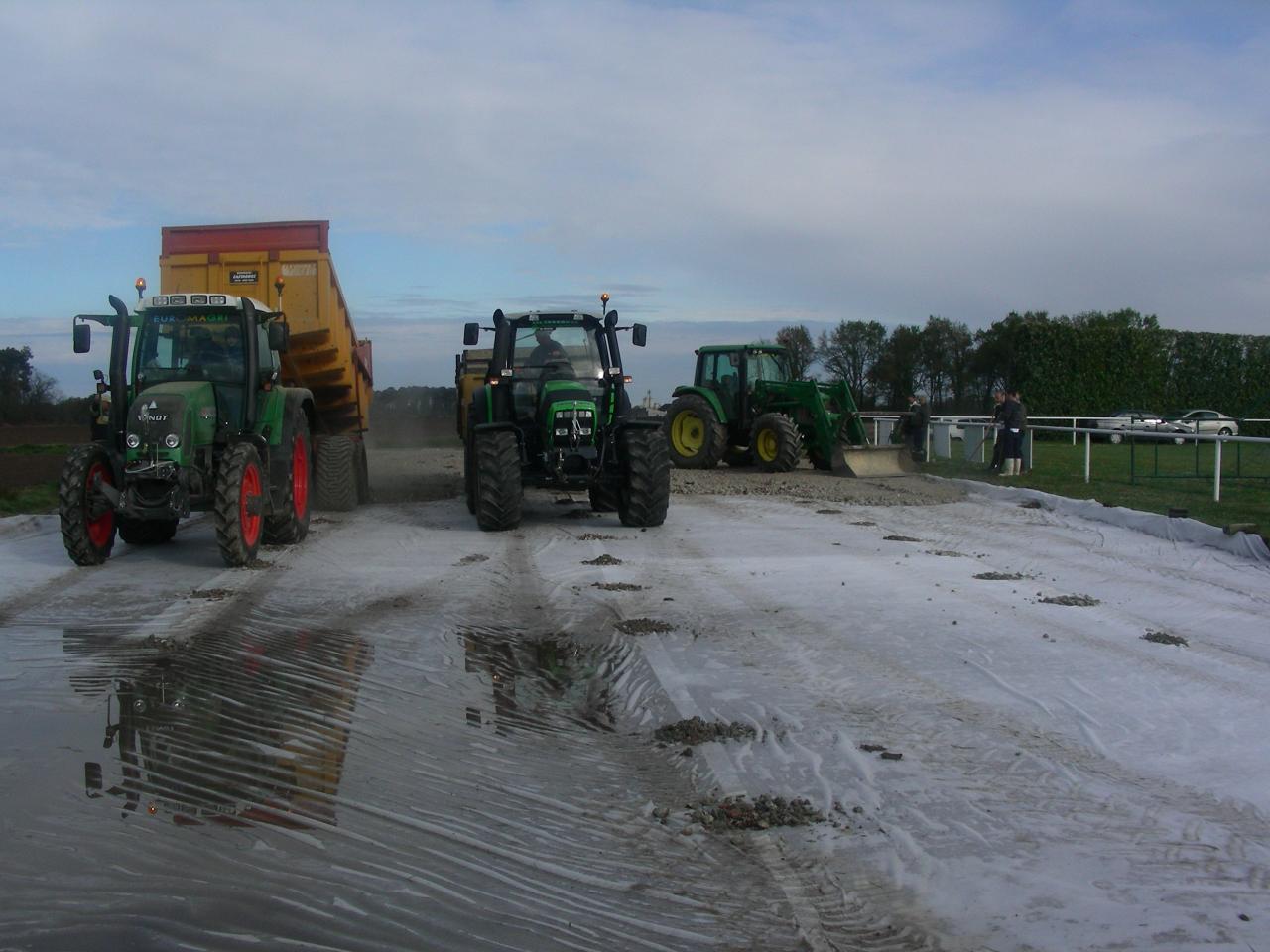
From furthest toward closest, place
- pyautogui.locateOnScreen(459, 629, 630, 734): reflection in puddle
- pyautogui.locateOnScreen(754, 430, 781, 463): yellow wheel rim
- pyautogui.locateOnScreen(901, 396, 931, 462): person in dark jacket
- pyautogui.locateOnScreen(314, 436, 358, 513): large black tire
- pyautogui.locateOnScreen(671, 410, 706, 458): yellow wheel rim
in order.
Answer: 1. pyautogui.locateOnScreen(901, 396, 931, 462): person in dark jacket
2. pyautogui.locateOnScreen(671, 410, 706, 458): yellow wheel rim
3. pyautogui.locateOnScreen(754, 430, 781, 463): yellow wheel rim
4. pyautogui.locateOnScreen(314, 436, 358, 513): large black tire
5. pyautogui.locateOnScreen(459, 629, 630, 734): reflection in puddle

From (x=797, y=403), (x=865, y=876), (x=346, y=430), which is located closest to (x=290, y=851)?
(x=865, y=876)

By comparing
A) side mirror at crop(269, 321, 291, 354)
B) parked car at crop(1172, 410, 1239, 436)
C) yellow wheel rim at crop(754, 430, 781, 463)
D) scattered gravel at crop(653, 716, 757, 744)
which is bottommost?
scattered gravel at crop(653, 716, 757, 744)

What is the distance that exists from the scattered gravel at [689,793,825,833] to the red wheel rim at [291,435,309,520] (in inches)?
303

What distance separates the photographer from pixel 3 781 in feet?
15.0

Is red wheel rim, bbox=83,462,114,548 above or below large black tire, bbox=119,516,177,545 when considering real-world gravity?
above

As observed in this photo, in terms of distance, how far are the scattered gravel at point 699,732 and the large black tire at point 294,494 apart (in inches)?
255

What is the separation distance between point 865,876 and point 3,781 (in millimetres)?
3298

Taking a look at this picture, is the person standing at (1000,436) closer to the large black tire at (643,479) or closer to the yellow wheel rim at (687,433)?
the yellow wheel rim at (687,433)

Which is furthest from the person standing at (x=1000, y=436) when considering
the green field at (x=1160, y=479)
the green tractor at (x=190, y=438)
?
the green tractor at (x=190, y=438)

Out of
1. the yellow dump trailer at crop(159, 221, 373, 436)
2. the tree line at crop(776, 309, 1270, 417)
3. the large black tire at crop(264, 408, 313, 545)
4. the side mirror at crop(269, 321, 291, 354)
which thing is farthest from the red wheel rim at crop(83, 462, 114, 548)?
the tree line at crop(776, 309, 1270, 417)

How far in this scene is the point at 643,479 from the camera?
39.8 ft

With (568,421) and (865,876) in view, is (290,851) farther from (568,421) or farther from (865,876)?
(568,421)

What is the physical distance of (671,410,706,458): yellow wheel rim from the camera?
66.4 ft

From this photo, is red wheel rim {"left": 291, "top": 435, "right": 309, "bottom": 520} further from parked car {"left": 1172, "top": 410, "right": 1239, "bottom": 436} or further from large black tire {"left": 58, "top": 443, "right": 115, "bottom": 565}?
parked car {"left": 1172, "top": 410, "right": 1239, "bottom": 436}
